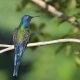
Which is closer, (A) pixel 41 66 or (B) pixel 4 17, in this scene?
(A) pixel 41 66

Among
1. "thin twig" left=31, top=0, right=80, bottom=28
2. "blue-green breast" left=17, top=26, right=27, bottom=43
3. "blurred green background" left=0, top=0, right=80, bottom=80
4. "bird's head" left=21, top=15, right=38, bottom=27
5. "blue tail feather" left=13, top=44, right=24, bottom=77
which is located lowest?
"blurred green background" left=0, top=0, right=80, bottom=80

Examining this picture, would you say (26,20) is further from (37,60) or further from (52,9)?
(37,60)

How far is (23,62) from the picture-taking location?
2270 mm

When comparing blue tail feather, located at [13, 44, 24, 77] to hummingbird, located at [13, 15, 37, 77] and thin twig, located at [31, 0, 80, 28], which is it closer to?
hummingbird, located at [13, 15, 37, 77]

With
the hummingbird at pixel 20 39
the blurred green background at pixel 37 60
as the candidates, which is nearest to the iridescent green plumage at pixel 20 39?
the hummingbird at pixel 20 39

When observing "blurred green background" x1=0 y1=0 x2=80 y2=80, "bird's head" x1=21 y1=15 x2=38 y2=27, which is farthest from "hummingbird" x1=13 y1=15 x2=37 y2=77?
"blurred green background" x1=0 y1=0 x2=80 y2=80

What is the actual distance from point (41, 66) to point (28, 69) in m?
0.08

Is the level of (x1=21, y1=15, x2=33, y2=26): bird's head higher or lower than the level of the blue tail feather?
higher

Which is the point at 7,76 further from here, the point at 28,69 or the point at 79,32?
the point at 79,32

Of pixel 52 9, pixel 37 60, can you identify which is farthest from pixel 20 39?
pixel 37 60

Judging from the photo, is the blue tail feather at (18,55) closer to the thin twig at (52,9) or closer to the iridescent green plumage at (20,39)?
the iridescent green plumage at (20,39)

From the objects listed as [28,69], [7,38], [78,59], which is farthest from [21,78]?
[78,59]

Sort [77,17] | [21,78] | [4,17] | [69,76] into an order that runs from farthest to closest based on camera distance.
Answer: [4,17] → [21,78] → [69,76] → [77,17]

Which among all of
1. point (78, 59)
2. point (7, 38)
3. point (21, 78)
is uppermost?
point (78, 59)
